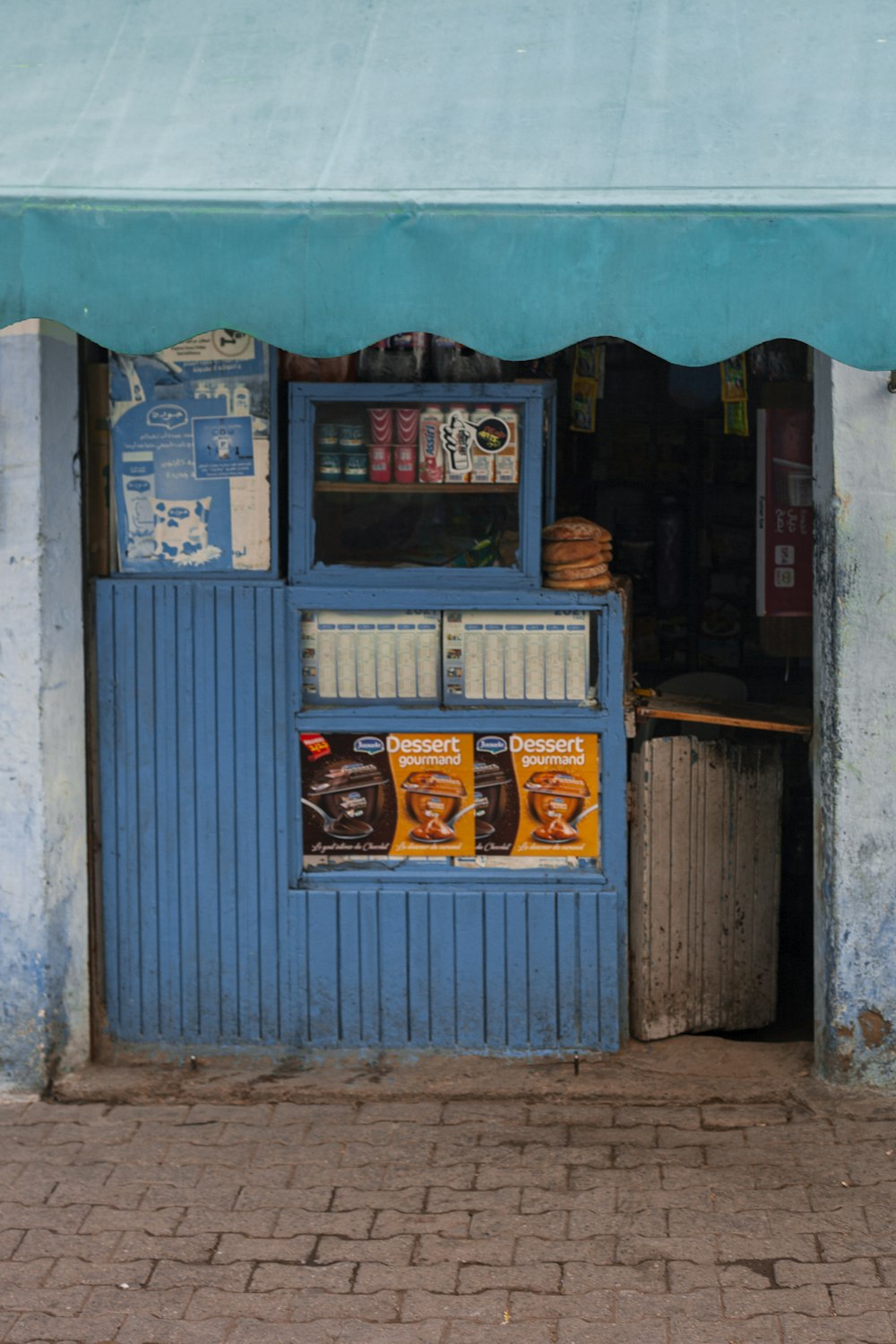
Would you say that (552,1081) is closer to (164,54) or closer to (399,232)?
(399,232)

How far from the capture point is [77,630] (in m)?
5.18

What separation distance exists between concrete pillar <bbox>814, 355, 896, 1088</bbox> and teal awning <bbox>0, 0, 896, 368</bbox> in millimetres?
943

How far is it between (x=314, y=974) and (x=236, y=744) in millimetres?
849

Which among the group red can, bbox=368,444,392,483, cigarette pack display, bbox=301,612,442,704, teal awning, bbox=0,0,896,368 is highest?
teal awning, bbox=0,0,896,368

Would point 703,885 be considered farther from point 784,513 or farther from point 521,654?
point 784,513

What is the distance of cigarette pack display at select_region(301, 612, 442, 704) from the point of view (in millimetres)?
5219

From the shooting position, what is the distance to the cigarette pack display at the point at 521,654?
17.0 feet

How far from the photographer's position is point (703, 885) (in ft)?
17.7

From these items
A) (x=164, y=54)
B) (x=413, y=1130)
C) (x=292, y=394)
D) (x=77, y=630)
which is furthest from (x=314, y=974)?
(x=164, y=54)

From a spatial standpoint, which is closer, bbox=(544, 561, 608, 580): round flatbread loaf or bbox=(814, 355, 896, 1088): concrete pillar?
bbox=(814, 355, 896, 1088): concrete pillar

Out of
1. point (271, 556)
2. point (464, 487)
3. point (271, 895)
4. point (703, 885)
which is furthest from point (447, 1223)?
point (464, 487)

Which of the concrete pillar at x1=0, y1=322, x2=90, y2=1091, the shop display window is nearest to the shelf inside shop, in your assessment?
the shop display window

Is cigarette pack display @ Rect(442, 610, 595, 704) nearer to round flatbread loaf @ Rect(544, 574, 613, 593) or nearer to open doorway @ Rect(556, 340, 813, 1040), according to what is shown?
round flatbread loaf @ Rect(544, 574, 613, 593)

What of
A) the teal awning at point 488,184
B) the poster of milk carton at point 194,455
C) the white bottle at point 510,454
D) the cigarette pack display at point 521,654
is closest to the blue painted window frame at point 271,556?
the poster of milk carton at point 194,455
